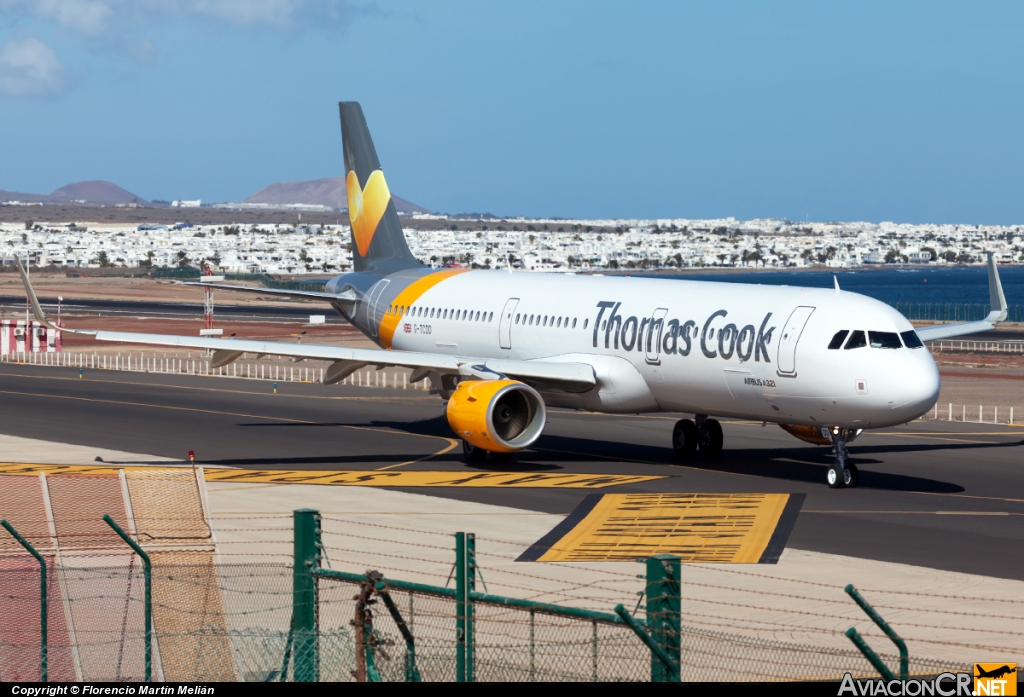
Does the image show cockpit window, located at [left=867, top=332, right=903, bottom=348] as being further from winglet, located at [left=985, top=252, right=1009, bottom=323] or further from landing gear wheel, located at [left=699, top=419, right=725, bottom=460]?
winglet, located at [left=985, top=252, right=1009, bottom=323]

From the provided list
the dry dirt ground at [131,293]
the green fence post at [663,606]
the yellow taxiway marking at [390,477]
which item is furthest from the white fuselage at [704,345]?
the dry dirt ground at [131,293]

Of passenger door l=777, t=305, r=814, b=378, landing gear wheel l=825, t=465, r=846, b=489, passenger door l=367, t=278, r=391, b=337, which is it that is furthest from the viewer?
passenger door l=367, t=278, r=391, b=337

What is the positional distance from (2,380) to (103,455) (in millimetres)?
30250

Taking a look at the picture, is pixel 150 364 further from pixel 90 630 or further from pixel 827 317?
pixel 90 630

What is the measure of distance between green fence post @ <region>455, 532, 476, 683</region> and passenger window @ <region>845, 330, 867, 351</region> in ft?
66.3

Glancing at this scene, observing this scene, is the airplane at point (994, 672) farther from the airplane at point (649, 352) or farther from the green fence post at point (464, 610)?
the airplane at point (649, 352)

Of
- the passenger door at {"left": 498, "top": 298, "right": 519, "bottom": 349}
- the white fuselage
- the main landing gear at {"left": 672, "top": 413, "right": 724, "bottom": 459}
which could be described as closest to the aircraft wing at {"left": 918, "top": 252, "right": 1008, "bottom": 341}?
the white fuselage

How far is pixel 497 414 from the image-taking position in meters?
35.8

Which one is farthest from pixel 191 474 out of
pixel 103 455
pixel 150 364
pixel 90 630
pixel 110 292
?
pixel 110 292

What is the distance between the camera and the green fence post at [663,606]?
1149 cm

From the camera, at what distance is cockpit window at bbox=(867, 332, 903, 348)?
31578 mm

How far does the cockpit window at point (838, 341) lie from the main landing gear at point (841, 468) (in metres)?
2.12

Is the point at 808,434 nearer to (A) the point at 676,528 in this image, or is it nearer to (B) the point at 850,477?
(B) the point at 850,477

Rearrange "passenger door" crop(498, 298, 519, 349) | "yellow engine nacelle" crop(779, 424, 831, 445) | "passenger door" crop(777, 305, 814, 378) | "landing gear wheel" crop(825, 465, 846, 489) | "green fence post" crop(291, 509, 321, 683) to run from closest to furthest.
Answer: "green fence post" crop(291, 509, 321, 683) → "passenger door" crop(777, 305, 814, 378) → "landing gear wheel" crop(825, 465, 846, 489) → "yellow engine nacelle" crop(779, 424, 831, 445) → "passenger door" crop(498, 298, 519, 349)
